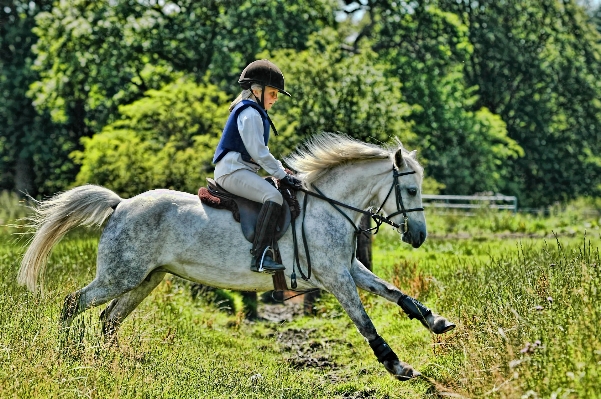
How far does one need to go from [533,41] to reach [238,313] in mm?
36119

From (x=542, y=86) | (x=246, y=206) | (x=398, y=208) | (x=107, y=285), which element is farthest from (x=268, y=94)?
(x=542, y=86)

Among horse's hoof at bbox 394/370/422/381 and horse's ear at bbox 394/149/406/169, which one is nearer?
horse's hoof at bbox 394/370/422/381

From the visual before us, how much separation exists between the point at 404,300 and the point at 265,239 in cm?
146

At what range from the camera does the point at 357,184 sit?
8430mm

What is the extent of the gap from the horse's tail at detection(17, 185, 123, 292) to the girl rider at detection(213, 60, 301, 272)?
1.24 metres

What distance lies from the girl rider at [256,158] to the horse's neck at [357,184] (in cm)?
37

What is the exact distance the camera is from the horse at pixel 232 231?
319 inches

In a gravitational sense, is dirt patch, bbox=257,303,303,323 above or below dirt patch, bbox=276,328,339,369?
below

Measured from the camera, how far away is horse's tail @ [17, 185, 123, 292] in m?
8.46

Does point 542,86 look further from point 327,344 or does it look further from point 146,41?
point 327,344

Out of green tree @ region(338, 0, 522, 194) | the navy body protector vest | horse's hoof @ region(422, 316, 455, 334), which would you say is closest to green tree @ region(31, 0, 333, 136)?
green tree @ region(338, 0, 522, 194)

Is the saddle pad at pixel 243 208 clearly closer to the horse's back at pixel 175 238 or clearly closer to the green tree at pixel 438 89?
the horse's back at pixel 175 238

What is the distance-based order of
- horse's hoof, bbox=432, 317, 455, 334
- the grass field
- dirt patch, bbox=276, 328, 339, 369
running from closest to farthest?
the grass field < horse's hoof, bbox=432, 317, 455, 334 < dirt patch, bbox=276, 328, 339, 369

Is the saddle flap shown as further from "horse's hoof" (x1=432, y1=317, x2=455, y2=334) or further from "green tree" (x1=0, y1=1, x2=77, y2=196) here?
"green tree" (x1=0, y1=1, x2=77, y2=196)
